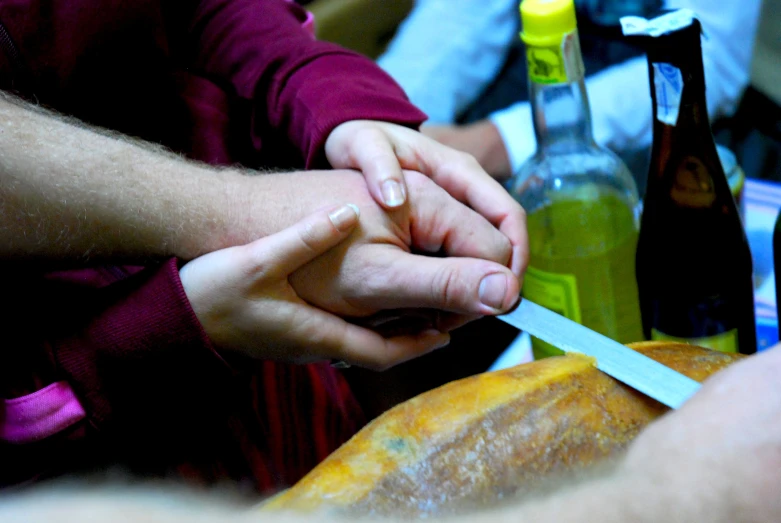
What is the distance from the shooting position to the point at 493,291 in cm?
58

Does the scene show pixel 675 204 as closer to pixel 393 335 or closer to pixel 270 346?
pixel 393 335

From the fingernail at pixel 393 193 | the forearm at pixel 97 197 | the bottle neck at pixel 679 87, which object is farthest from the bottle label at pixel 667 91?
the forearm at pixel 97 197

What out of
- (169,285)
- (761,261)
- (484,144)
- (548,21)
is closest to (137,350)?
(169,285)

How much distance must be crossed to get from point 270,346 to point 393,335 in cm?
11

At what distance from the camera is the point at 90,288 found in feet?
2.18

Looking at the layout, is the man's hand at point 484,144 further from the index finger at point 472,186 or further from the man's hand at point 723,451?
the man's hand at point 723,451

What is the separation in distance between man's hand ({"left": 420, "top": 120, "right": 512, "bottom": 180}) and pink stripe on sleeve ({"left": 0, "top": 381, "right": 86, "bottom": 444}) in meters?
0.76

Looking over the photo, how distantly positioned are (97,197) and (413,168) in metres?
0.26

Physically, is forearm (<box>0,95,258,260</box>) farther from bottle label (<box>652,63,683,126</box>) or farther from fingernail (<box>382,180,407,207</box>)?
bottle label (<box>652,63,683,126</box>)

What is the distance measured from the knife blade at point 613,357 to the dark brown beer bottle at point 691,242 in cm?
18

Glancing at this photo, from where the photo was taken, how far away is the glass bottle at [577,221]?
2.42 feet

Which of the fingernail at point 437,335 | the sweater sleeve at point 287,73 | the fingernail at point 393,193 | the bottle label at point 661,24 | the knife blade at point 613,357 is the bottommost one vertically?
the fingernail at point 437,335

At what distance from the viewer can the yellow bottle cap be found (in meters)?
0.63

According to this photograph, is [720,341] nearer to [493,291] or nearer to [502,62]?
[493,291]
